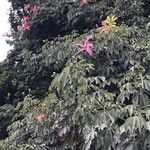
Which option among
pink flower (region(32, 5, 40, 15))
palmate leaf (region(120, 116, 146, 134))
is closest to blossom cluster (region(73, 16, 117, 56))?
palmate leaf (region(120, 116, 146, 134))

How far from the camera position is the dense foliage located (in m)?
3.51

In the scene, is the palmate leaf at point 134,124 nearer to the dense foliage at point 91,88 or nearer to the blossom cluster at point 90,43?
the dense foliage at point 91,88

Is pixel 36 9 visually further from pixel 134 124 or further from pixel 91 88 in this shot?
pixel 134 124

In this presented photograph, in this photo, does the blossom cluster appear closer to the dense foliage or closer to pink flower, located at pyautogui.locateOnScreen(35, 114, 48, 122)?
the dense foliage

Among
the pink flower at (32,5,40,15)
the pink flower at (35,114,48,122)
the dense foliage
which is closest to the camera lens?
the dense foliage

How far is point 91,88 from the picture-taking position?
3951 mm

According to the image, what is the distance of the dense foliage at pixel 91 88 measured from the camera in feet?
11.5

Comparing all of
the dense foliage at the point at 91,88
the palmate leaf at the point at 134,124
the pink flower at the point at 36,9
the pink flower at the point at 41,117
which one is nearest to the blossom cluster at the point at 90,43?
the dense foliage at the point at 91,88

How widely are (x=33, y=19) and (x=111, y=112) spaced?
3.44m

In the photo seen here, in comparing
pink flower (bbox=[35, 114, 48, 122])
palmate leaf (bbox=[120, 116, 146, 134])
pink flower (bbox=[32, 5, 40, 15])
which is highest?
pink flower (bbox=[32, 5, 40, 15])

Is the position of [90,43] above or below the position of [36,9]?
below

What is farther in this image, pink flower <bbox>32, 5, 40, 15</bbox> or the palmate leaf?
pink flower <bbox>32, 5, 40, 15</bbox>

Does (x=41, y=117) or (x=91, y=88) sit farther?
(x=41, y=117)

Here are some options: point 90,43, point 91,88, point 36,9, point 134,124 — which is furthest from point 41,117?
point 36,9
